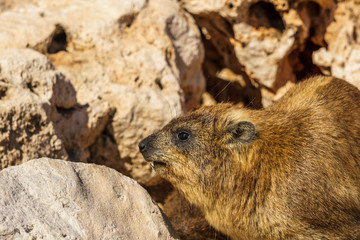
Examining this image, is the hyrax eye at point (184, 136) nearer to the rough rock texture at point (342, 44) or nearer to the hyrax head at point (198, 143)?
the hyrax head at point (198, 143)

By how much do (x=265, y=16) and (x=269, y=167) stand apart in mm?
4397

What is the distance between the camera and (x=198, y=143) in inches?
159

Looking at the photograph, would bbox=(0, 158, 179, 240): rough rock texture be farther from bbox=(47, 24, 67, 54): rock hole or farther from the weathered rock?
bbox=(47, 24, 67, 54): rock hole

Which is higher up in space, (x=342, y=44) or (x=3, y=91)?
(x=3, y=91)

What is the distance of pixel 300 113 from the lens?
166 inches

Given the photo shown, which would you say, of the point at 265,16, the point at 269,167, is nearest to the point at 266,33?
the point at 265,16

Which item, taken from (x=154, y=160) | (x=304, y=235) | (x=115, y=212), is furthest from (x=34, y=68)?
(x=304, y=235)

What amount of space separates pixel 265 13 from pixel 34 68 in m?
→ 4.33

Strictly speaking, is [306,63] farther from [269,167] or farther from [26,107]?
[26,107]

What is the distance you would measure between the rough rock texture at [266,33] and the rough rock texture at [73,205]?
13.9 feet

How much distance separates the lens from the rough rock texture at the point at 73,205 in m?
3.01

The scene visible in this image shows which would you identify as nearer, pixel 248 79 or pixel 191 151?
pixel 191 151

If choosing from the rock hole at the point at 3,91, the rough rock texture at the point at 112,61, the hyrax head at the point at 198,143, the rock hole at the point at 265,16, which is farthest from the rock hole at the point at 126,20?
the hyrax head at the point at 198,143

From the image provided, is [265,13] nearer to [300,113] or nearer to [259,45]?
[259,45]
